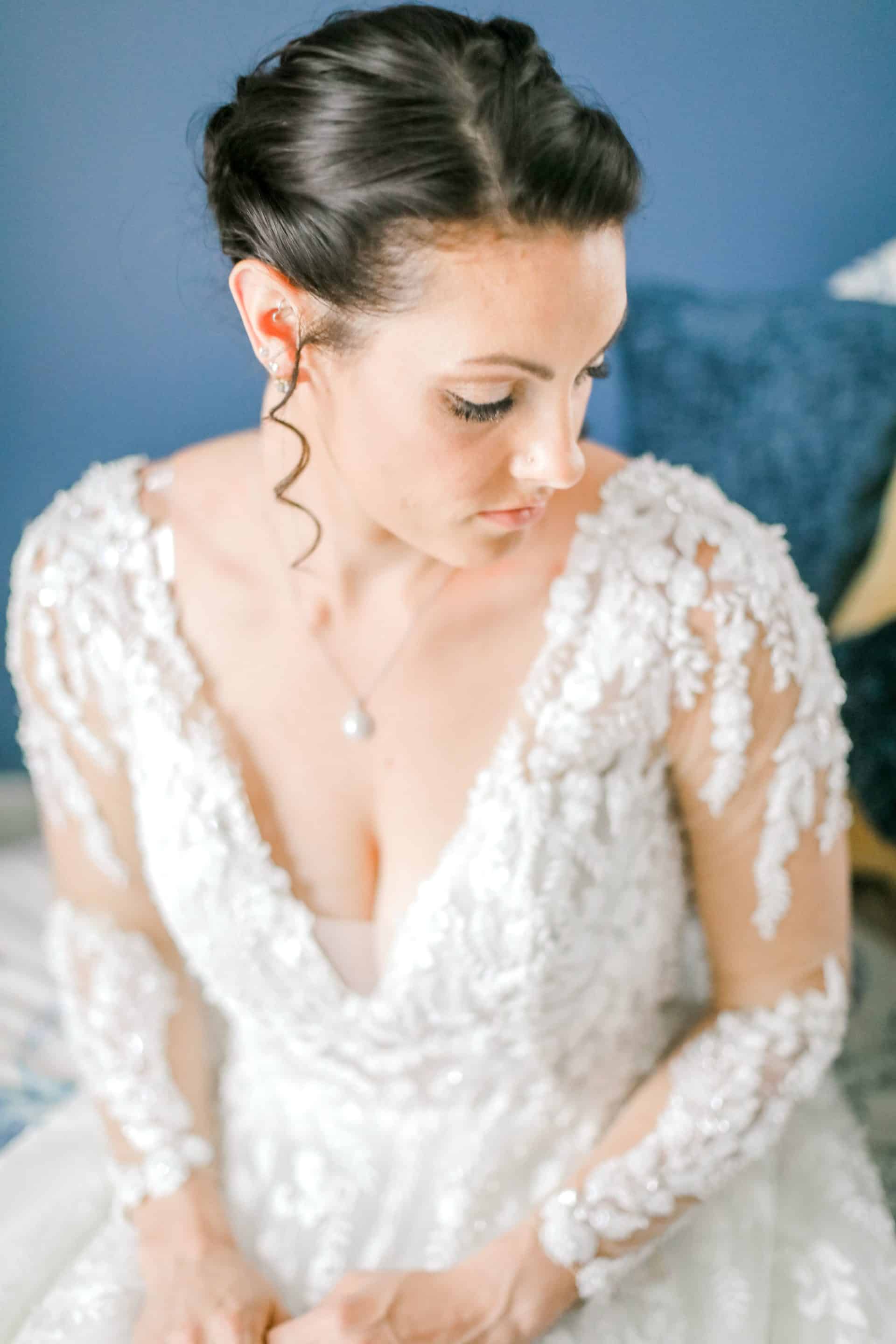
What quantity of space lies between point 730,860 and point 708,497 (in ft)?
0.99

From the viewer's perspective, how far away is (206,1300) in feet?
3.05

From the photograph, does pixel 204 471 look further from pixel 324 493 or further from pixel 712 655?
pixel 712 655

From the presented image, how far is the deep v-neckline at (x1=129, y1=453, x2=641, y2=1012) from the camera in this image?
952 millimetres

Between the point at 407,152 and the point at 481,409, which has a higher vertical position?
the point at 407,152

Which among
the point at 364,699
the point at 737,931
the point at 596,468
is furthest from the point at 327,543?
the point at 737,931

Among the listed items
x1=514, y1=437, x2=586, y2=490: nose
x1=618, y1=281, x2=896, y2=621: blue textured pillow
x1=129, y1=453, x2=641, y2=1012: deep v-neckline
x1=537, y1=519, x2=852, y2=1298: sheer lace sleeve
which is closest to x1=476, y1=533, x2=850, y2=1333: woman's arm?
x1=537, y1=519, x2=852, y2=1298: sheer lace sleeve

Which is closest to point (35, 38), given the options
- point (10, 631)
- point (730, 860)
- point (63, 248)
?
point (63, 248)

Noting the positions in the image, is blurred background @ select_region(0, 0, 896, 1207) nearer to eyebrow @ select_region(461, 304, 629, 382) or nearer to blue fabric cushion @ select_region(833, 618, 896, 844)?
blue fabric cushion @ select_region(833, 618, 896, 844)

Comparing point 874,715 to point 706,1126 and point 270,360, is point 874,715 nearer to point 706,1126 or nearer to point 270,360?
point 706,1126

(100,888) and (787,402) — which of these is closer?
(100,888)

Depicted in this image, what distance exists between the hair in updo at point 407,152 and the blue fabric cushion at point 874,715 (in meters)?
0.64

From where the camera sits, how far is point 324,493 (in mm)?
973

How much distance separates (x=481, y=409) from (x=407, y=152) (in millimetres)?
156

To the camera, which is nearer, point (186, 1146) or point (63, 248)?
point (186, 1146)
